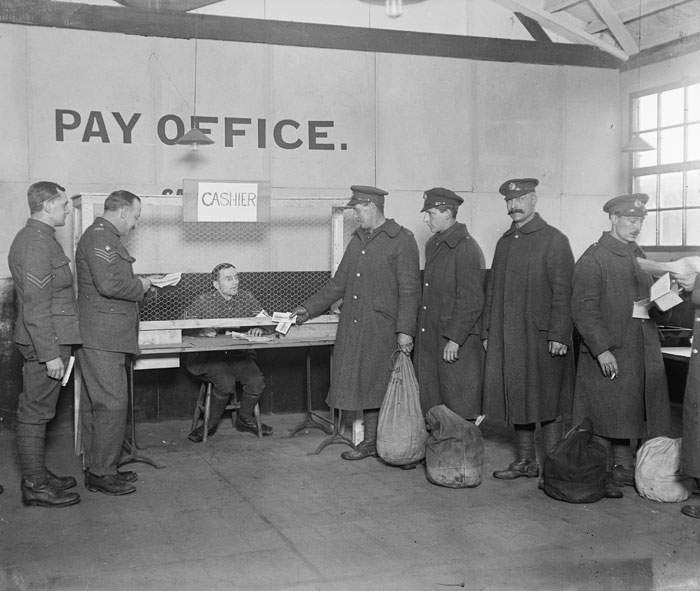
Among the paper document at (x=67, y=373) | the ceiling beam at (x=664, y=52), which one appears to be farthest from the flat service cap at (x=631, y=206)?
the ceiling beam at (x=664, y=52)

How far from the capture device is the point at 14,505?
4730mm

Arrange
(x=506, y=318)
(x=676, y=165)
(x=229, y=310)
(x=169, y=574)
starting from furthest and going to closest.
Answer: (x=676, y=165) < (x=229, y=310) < (x=506, y=318) < (x=169, y=574)

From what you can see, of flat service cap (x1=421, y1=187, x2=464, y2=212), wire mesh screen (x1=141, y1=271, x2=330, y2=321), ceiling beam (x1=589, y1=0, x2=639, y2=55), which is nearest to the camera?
flat service cap (x1=421, y1=187, x2=464, y2=212)

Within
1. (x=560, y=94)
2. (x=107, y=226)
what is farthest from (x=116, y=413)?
(x=560, y=94)

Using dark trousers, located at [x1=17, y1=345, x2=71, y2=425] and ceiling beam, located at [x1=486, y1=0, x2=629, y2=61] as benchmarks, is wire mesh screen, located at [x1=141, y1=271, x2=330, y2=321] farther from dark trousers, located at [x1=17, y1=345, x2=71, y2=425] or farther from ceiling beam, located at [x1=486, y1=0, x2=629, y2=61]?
ceiling beam, located at [x1=486, y1=0, x2=629, y2=61]

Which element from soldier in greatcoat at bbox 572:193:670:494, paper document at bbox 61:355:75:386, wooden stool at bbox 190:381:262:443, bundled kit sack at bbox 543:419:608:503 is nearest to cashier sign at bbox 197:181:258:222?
wooden stool at bbox 190:381:262:443

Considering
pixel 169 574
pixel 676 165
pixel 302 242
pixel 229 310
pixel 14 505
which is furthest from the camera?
pixel 676 165

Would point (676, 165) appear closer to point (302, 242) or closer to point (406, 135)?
point (406, 135)

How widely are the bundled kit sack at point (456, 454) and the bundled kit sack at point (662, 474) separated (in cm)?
92

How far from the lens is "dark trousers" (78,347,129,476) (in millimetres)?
4926

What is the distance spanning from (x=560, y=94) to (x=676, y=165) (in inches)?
50.8

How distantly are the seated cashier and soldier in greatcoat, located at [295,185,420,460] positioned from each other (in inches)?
31.0

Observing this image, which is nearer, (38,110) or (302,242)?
(38,110)

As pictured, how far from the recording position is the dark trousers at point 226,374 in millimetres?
6262
